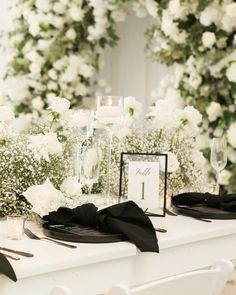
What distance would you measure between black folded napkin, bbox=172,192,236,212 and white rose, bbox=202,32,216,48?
6.31 ft

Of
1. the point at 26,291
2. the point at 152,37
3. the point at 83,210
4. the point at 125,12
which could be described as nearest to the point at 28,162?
the point at 83,210

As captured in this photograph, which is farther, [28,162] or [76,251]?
[28,162]

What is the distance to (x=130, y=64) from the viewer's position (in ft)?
18.4

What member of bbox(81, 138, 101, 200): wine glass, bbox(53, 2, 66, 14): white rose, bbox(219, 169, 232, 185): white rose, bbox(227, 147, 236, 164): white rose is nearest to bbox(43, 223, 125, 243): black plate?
bbox(81, 138, 101, 200): wine glass

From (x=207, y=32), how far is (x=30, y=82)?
1887mm

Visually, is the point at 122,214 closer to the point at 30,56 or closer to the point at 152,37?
the point at 152,37

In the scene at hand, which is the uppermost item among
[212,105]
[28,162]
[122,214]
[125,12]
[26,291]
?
[125,12]

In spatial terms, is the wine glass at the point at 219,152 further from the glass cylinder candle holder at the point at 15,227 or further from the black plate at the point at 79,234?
the glass cylinder candle holder at the point at 15,227

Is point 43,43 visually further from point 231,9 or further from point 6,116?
point 6,116

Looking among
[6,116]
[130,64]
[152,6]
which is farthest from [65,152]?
[130,64]

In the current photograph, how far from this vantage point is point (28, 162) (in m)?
2.22

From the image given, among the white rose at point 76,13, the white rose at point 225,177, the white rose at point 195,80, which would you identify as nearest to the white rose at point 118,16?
the white rose at point 76,13

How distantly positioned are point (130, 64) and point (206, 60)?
1338 mm

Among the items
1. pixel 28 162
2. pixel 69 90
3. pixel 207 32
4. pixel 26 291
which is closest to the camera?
pixel 26 291
